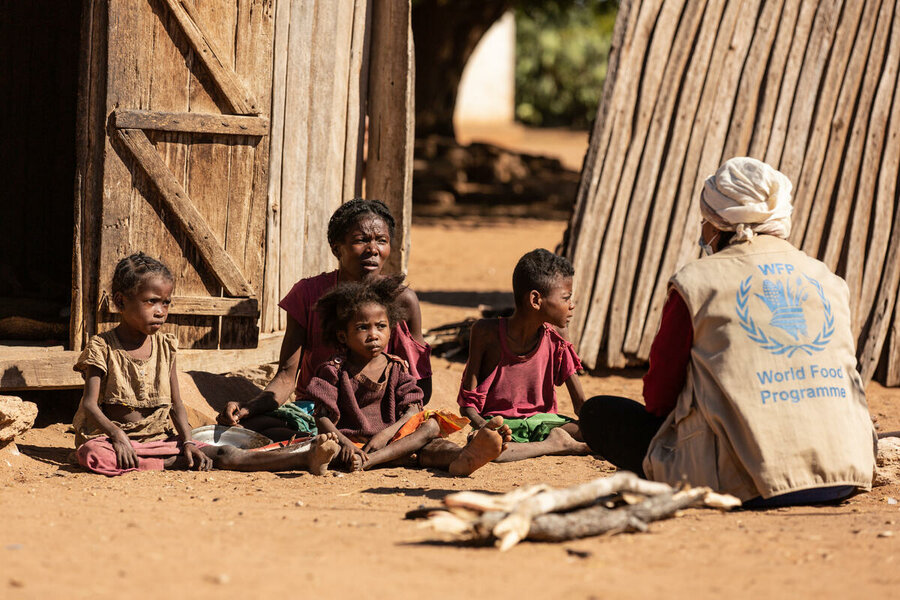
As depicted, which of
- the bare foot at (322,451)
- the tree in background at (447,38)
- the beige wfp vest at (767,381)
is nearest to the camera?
the beige wfp vest at (767,381)

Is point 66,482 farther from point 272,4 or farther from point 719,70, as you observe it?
point 719,70

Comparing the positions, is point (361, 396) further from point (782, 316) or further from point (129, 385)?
point (782, 316)

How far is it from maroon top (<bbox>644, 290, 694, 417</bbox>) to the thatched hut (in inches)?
98.3

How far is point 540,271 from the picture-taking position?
4.94 m

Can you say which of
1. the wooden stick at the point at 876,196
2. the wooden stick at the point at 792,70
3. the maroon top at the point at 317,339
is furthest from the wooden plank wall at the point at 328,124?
the wooden stick at the point at 876,196

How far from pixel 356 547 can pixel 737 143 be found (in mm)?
4668

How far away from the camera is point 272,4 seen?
5465 millimetres

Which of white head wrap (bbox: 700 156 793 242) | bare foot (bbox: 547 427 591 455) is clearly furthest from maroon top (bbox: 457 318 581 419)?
white head wrap (bbox: 700 156 793 242)

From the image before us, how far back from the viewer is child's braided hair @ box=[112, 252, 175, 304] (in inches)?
181

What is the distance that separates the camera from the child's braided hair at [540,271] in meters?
4.93

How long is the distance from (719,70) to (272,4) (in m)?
3.09

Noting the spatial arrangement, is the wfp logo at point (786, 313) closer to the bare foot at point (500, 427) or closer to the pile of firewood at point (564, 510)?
the pile of firewood at point (564, 510)

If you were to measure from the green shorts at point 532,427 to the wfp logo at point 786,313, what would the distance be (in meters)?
1.70

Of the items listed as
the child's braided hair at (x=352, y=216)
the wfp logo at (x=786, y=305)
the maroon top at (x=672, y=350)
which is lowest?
the maroon top at (x=672, y=350)
